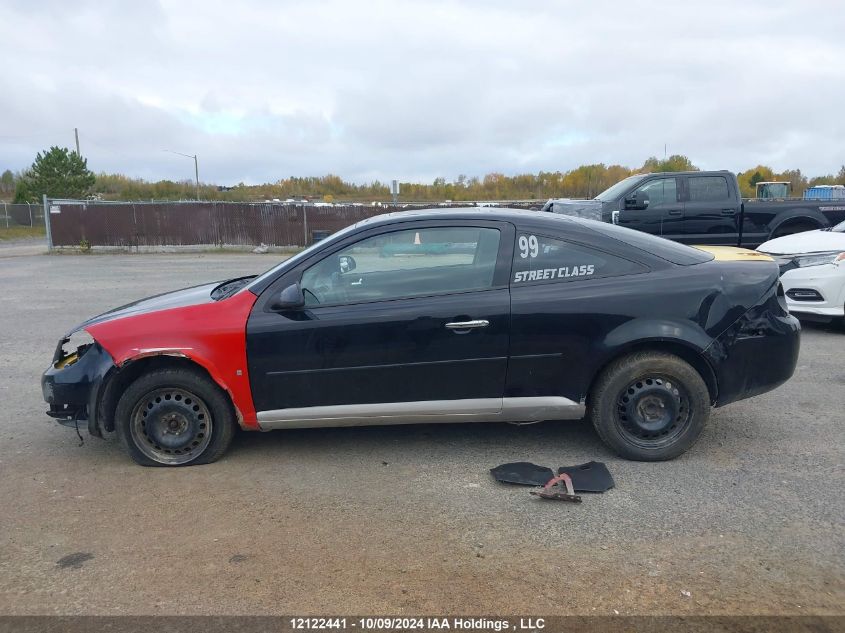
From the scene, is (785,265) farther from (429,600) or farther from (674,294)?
(429,600)

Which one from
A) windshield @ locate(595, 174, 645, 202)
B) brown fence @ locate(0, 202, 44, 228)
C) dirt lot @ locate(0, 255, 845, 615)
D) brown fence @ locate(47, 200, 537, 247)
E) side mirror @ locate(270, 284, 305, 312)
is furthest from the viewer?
brown fence @ locate(0, 202, 44, 228)

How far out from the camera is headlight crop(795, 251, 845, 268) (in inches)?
292

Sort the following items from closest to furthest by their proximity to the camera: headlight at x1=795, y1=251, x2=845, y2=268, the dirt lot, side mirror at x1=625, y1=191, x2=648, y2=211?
the dirt lot → headlight at x1=795, y1=251, x2=845, y2=268 → side mirror at x1=625, y1=191, x2=648, y2=211

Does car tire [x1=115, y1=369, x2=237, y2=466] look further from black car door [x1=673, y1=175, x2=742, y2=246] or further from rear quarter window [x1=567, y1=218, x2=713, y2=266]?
black car door [x1=673, y1=175, x2=742, y2=246]

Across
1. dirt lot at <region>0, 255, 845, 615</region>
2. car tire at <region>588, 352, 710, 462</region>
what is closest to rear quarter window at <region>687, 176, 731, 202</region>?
dirt lot at <region>0, 255, 845, 615</region>

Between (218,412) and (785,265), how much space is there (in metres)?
6.78

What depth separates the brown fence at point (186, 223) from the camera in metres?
23.2

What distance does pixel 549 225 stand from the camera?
13.9 feet

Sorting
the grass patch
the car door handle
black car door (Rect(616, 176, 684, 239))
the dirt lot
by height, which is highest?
the grass patch

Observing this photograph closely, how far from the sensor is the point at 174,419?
13.8 ft

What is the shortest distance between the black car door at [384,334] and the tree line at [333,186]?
108 ft

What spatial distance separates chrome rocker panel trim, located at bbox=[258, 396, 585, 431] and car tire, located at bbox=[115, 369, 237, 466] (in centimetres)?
31

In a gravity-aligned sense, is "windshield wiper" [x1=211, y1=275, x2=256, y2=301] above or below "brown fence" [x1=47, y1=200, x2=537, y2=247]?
below

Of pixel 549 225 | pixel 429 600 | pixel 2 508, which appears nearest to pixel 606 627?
pixel 429 600
